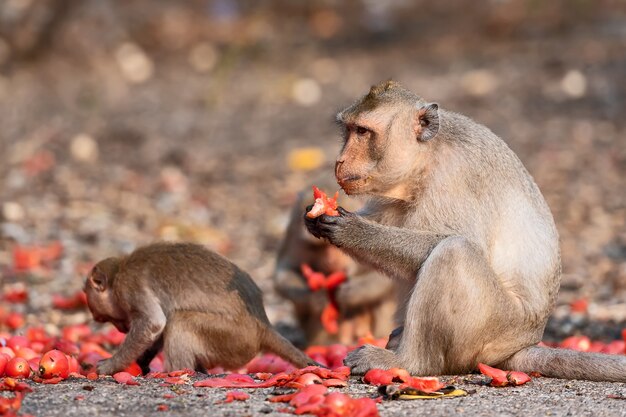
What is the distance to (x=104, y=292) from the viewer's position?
667 cm

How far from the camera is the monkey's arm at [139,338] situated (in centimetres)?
620

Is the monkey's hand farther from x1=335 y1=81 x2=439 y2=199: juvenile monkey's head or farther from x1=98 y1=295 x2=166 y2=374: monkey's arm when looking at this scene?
x1=98 y1=295 x2=166 y2=374: monkey's arm

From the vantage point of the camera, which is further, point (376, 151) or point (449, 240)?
point (376, 151)

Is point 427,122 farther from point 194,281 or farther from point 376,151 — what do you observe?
point 194,281

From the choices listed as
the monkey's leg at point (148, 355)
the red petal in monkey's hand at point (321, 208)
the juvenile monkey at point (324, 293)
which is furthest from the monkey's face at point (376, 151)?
the juvenile monkey at point (324, 293)

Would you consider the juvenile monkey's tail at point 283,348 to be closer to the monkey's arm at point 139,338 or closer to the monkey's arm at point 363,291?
the monkey's arm at point 139,338

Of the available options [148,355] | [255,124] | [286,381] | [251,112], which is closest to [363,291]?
[148,355]

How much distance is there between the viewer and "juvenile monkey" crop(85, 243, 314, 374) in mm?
6254

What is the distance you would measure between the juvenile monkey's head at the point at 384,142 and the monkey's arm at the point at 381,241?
20 cm

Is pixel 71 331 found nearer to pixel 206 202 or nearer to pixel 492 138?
pixel 492 138

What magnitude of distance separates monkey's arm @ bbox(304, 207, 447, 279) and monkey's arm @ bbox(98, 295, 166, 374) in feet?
3.76

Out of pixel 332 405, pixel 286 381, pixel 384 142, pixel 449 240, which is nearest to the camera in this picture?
pixel 332 405

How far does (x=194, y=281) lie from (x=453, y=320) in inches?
62.6

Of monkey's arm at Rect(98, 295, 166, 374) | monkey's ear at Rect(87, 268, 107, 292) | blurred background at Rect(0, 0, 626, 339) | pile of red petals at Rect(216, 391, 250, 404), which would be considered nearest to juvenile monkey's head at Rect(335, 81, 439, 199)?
pile of red petals at Rect(216, 391, 250, 404)
